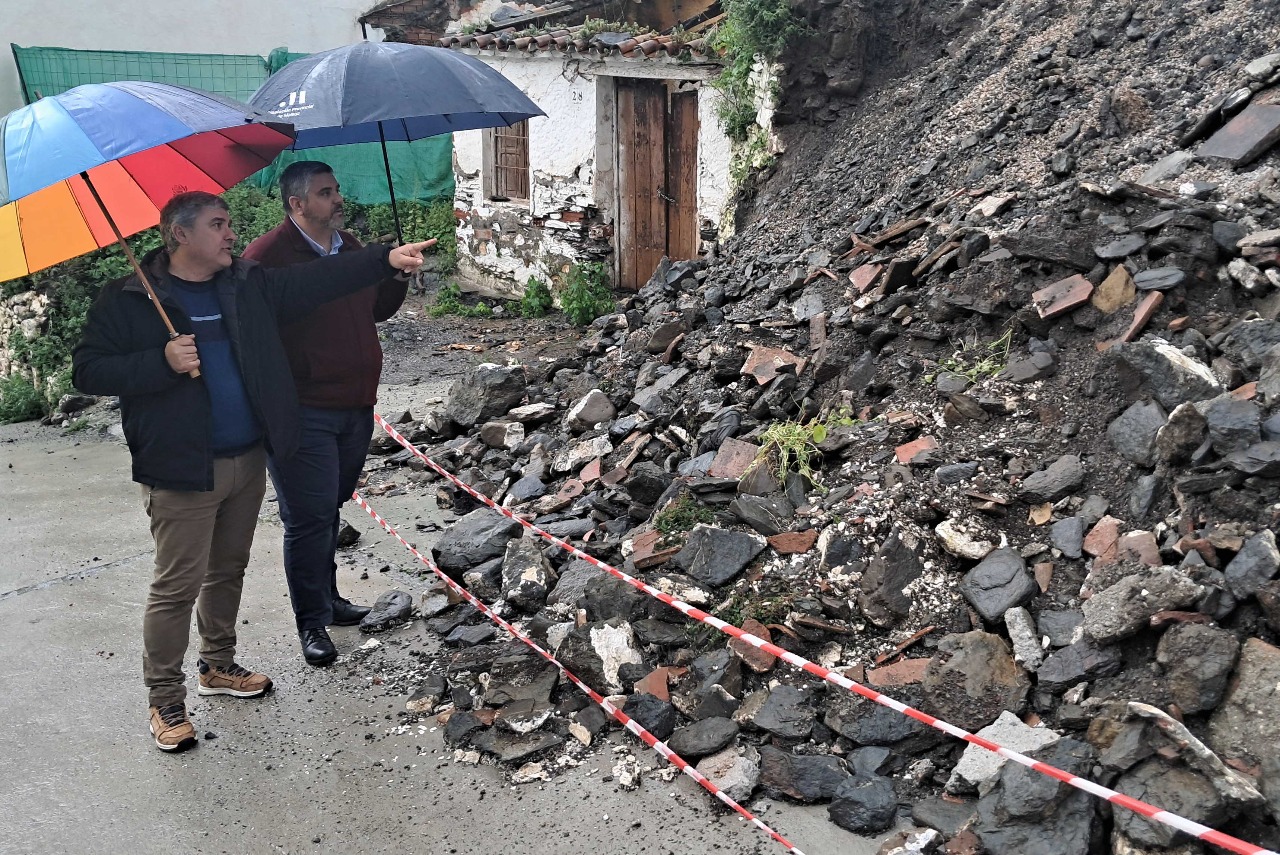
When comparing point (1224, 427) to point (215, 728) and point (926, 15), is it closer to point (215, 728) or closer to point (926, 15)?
point (215, 728)

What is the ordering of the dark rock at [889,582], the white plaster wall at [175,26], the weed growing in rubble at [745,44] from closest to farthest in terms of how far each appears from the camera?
the dark rock at [889,582] → the weed growing in rubble at [745,44] → the white plaster wall at [175,26]

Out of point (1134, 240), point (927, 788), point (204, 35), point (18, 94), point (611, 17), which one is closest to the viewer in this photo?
point (927, 788)

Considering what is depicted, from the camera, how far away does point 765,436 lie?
511cm

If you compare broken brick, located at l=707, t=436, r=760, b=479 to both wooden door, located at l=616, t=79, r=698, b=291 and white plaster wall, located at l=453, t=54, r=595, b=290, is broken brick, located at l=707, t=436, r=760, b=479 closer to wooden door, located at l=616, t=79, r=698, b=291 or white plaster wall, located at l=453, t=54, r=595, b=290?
wooden door, located at l=616, t=79, r=698, b=291

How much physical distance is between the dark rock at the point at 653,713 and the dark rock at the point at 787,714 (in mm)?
336

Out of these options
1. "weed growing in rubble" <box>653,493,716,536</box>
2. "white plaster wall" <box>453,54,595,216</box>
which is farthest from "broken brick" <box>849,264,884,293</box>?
"white plaster wall" <box>453,54,595,216</box>

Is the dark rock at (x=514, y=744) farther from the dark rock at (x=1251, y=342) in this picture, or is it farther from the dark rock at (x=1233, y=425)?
the dark rock at (x=1251, y=342)

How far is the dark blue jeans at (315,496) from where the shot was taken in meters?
A: 4.33

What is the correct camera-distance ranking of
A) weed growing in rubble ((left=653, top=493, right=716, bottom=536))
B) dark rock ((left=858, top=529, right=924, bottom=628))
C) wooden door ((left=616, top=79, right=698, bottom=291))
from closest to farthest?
1. dark rock ((left=858, top=529, right=924, bottom=628))
2. weed growing in rubble ((left=653, top=493, right=716, bottom=536))
3. wooden door ((left=616, top=79, right=698, bottom=291))

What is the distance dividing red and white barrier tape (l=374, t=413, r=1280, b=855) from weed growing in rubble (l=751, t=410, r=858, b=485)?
0.94m

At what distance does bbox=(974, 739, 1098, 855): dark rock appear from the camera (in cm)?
294

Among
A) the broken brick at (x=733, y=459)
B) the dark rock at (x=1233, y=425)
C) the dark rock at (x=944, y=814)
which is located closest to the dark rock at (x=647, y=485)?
the broken brick at (x=733, y=459)

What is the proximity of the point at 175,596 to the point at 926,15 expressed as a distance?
7.99 metres

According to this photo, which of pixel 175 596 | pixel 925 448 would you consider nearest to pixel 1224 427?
pixel 925 448
